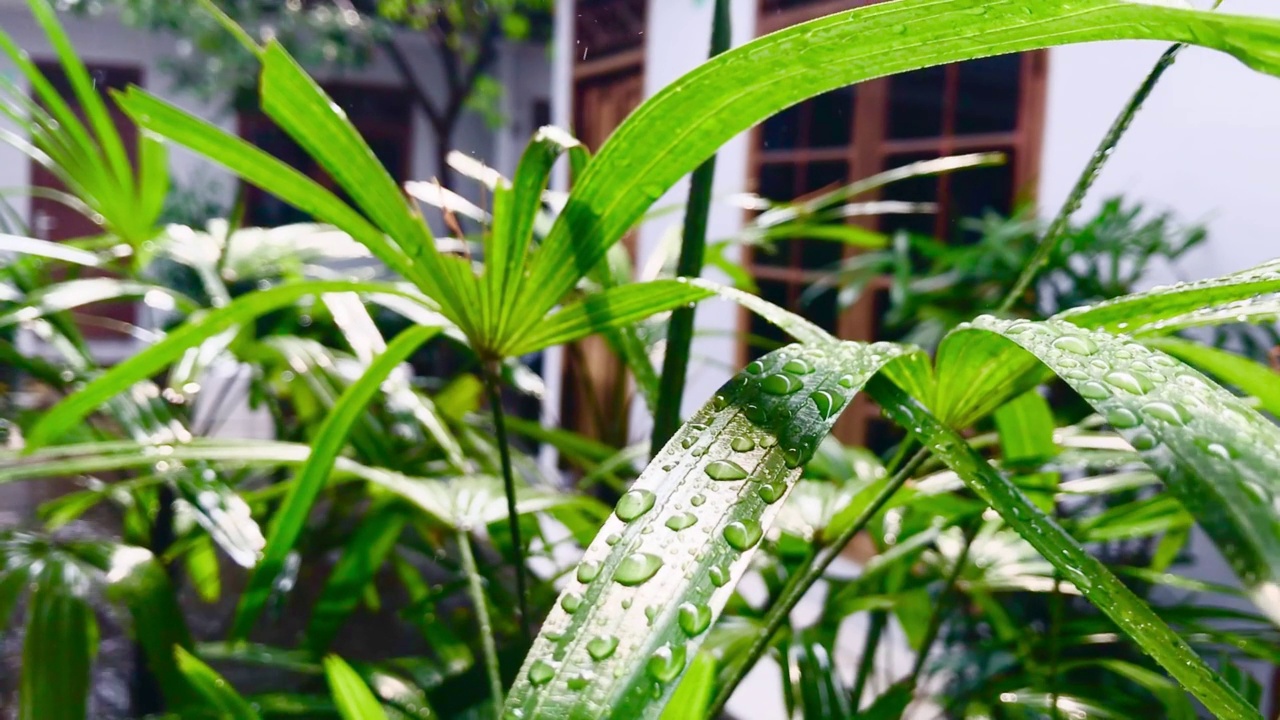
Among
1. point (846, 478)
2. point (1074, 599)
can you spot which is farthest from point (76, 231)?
point (1074, 599)

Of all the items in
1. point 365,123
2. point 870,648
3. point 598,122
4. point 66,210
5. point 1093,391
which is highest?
point 598,122

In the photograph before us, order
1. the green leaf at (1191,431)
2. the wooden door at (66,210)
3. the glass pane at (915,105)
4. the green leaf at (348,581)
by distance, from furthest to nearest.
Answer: the glass pane at (915,105)
the wooden door at (66,210)
the green leaf at (348,581)
the green leaf at (1191,431)

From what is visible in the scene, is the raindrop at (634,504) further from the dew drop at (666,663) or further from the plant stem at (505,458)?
the plant stem at (505,458)

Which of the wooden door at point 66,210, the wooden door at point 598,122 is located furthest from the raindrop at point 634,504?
the wooden door at point 598,122

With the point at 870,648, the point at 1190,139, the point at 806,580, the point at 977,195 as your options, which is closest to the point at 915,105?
the point at 977,195

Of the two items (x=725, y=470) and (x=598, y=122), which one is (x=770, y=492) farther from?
(x=598, y=122)

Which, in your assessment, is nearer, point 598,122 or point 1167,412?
point 1167,412

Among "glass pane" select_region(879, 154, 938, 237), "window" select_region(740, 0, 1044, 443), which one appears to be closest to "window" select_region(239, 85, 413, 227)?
"window" select_region(740, 0, 1044, 443)

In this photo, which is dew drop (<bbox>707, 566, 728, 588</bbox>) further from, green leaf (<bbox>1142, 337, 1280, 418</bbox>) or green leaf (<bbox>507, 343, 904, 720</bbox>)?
green leaf (<bbox>1142, 337, 1280, 418</bbox>)
